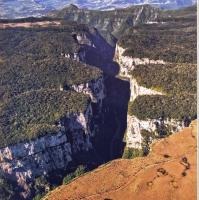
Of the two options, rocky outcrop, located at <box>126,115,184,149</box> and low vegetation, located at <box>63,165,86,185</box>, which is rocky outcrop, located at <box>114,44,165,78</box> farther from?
low vegetation, located at <box>63,165,86,185</box>

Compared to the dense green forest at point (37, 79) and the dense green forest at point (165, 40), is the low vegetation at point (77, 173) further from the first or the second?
the dense green forest at point (165, 40)

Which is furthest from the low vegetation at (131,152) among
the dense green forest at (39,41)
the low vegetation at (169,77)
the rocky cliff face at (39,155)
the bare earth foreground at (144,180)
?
the dense green forest at (39,41)

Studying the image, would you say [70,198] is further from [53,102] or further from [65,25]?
[65,25]

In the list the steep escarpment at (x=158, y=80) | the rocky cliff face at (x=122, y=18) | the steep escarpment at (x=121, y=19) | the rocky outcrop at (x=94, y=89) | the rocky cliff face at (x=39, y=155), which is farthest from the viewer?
the rocky cliff face at (x=122, y=18)

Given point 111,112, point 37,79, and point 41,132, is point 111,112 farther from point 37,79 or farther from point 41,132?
point 41,132

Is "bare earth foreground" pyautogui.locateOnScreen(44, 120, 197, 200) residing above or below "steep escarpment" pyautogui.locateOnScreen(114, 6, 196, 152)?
A: above

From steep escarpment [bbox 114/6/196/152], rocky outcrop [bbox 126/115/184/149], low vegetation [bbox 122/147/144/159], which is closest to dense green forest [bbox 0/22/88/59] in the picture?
steep escarpment [bbox 114/6/196/152]

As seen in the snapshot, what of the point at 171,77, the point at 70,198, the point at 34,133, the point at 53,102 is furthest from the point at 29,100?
the point at 70,198
